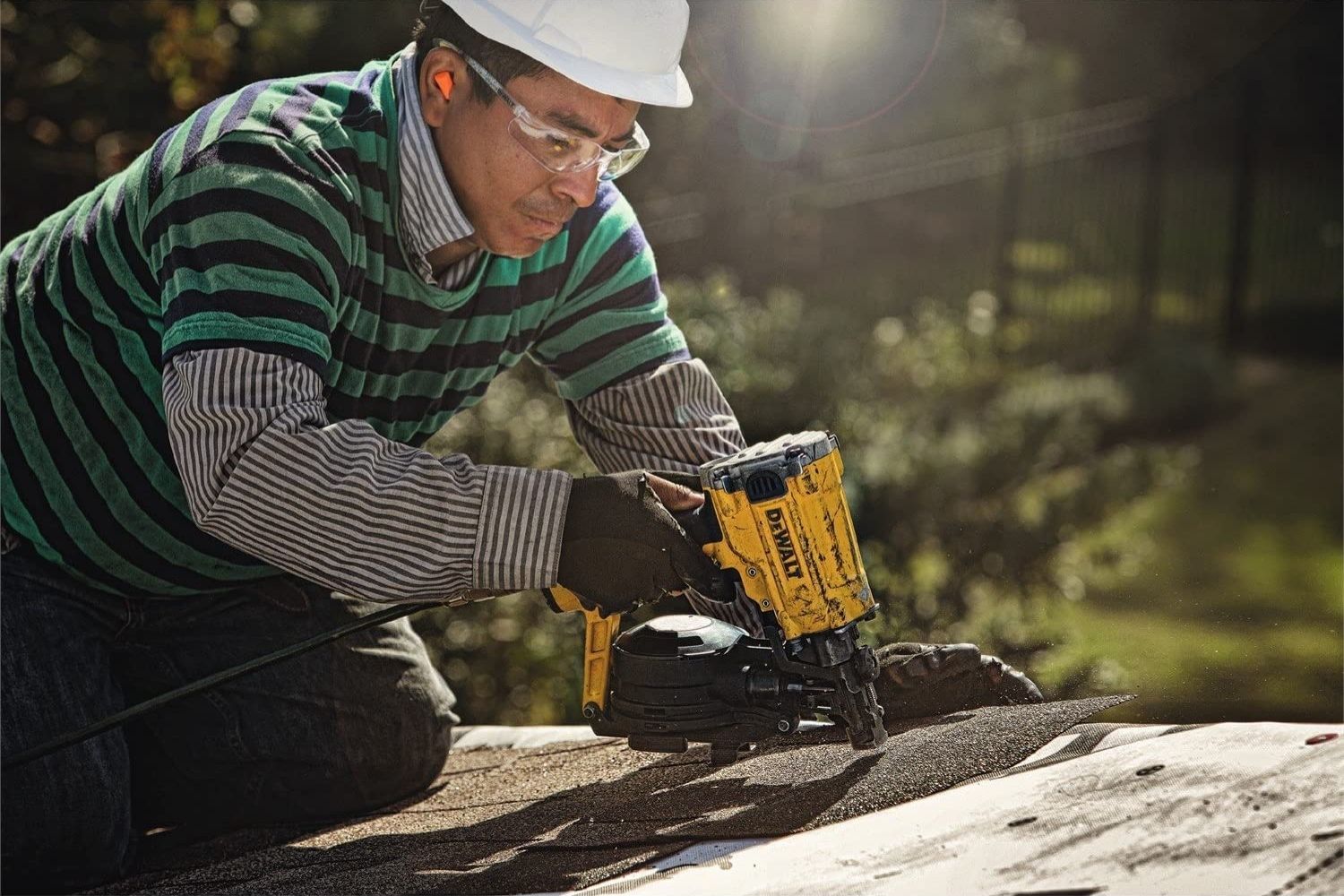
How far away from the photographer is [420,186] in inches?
95.1

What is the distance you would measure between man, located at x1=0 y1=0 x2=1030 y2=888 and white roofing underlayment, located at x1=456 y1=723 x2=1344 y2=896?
1.46 feet

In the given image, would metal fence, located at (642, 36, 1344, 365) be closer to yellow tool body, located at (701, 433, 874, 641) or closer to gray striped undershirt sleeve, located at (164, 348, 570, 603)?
yellow tool body, located at (701, 433, 874, 641)

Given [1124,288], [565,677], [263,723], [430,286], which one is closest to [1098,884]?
[430,286]

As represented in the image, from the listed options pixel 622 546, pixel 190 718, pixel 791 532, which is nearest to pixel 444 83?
pixel 622 546

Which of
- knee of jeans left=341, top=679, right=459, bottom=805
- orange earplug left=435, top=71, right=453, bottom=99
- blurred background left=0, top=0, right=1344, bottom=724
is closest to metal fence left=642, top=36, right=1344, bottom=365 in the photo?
blurred background left=0, top=0, right=1344, bottom=724

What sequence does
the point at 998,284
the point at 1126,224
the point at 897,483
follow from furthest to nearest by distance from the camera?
the point at 1126,224 → the point at 998,284 → the point at 897,483

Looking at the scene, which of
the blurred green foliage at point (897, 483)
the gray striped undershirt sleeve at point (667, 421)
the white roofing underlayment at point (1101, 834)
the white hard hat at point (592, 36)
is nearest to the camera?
the white roofing underlayment at point (1101, 834)

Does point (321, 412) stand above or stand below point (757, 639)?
above

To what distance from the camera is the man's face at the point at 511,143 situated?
7.71 feet

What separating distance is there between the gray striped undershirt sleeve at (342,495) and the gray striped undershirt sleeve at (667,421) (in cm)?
66

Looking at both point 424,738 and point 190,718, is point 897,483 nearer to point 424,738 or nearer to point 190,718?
point 424,738

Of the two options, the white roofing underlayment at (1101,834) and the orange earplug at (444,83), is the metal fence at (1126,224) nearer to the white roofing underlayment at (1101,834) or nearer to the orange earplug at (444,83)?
the orange earplug at (444,83)

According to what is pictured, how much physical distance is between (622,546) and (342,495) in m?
0.43

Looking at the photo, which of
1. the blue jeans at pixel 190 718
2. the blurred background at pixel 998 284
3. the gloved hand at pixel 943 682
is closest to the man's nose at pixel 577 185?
the gloved hand at pixel 943 682
